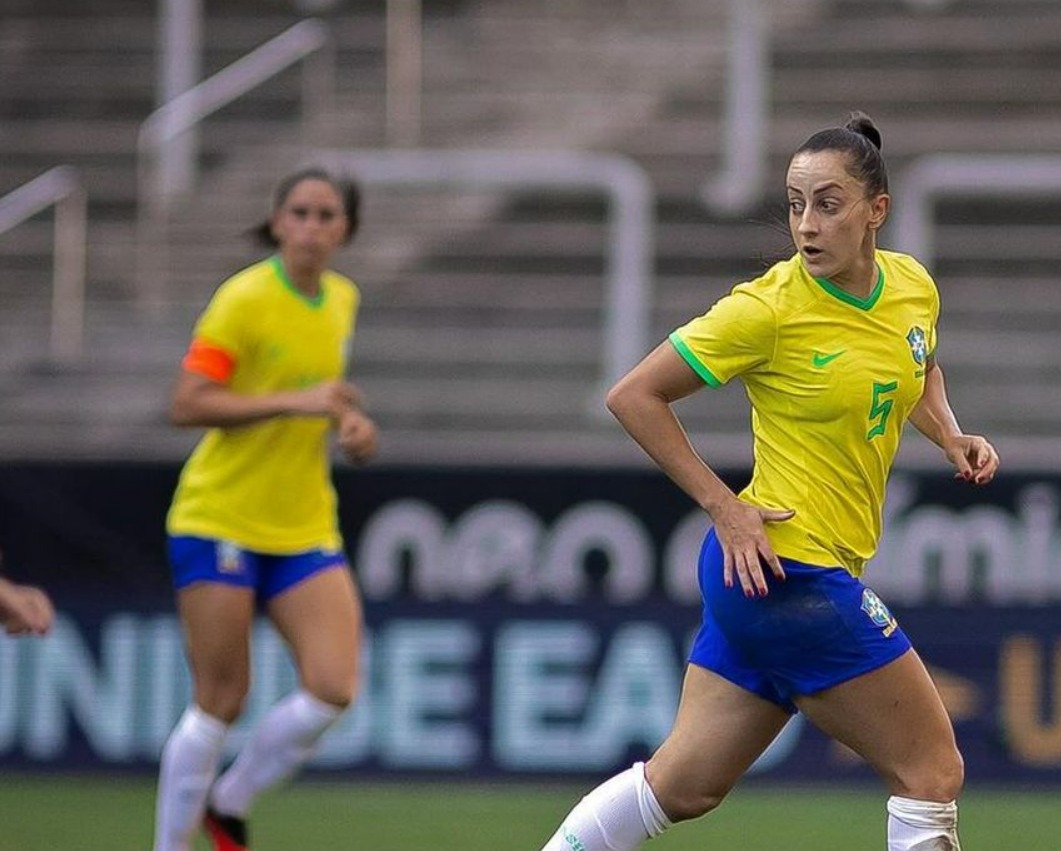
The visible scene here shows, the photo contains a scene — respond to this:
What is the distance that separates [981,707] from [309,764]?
3009 mm

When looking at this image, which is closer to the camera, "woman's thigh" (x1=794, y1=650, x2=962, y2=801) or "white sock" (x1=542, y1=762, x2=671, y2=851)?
"woman's thigh" (x1=794, y1=650, x2=962, y2=801)

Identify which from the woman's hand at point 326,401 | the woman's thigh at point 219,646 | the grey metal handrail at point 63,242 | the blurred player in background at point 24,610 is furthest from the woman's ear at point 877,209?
the grey metal handrail at point 63,242

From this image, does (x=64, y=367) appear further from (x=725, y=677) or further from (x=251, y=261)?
(x=725, y=677)

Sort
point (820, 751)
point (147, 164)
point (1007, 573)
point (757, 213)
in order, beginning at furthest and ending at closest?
point (147, 164) < point (757, 213) < point (1007, 573) < point (820, 751)

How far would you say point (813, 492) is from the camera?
16.5ft

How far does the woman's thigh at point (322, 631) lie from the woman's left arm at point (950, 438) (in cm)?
220

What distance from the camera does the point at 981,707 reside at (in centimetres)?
970

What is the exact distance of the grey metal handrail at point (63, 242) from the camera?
12.9m

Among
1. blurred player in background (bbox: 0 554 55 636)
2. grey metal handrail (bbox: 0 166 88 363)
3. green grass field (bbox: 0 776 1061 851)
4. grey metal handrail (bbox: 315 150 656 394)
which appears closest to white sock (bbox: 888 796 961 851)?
blurred player in background (bbox: 0 554 55 636)

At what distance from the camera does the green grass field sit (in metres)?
7.88

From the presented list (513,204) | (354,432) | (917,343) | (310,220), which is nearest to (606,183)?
(513,204)

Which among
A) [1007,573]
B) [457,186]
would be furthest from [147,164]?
[1007,573]

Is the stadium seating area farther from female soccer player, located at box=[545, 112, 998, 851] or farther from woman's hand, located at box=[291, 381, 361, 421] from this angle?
female soccer player, located at box=[545, 112, 998, 851]

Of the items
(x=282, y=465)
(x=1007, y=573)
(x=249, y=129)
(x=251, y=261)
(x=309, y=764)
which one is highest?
(x=249, y=129)
